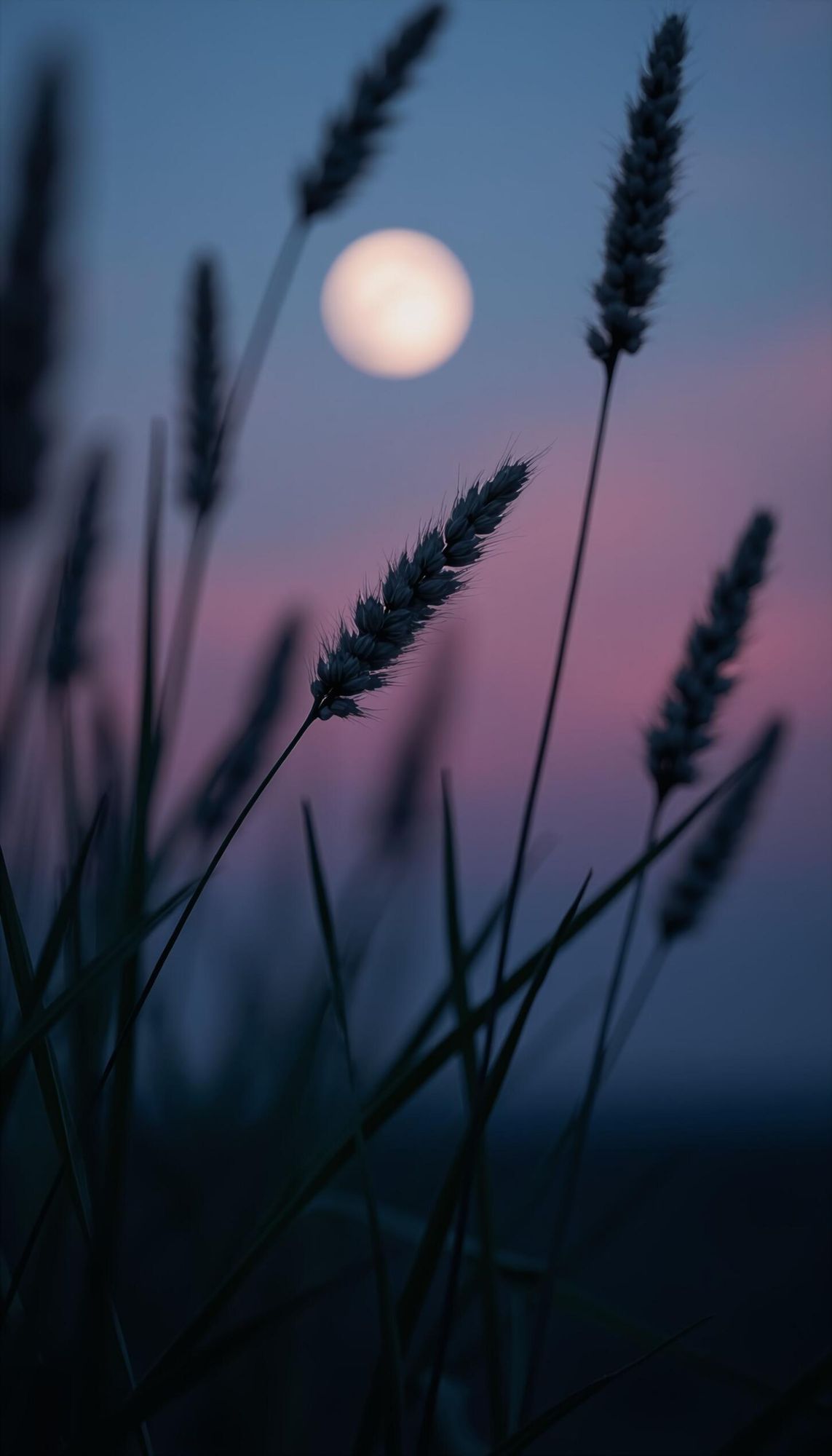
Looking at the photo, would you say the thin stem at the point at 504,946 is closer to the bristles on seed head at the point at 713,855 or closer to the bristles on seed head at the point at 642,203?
the bristles on seed head at the point at 642,203

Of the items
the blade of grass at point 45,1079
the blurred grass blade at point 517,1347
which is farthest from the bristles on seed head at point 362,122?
the blurred grass blade at point 517,1347

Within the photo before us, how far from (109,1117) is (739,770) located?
0.55m

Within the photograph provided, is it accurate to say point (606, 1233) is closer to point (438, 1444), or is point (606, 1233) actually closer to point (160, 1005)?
point (438, 1444)

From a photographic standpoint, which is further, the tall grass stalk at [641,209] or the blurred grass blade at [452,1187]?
the tall grass stalk at [641,209]

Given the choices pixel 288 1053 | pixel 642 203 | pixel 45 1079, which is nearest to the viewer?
pixel 45 1079

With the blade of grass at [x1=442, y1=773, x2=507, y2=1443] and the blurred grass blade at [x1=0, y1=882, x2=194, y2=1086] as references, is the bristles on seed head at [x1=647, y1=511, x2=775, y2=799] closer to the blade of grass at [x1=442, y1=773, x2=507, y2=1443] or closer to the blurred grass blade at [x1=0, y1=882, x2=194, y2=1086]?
the blade of grass at [x1=442, y1=773, x2=507, y2=1443]

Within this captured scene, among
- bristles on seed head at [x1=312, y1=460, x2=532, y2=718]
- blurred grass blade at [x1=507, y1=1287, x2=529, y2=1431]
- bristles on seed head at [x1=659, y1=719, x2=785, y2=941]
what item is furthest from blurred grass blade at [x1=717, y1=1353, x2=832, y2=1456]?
Answer: bristles on seed head at [x1=659, y1=719, x2=785, y2=941]

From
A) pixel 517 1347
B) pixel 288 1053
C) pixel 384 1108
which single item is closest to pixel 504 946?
pixel 384 1108

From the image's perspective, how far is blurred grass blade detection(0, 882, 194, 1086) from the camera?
60 cm

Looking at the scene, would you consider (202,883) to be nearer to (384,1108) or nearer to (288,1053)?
(384,1108)

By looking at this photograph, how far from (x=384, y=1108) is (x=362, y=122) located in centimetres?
105

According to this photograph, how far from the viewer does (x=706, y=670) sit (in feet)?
3.29

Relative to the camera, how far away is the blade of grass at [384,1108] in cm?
65

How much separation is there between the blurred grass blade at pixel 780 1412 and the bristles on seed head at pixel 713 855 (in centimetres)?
68
